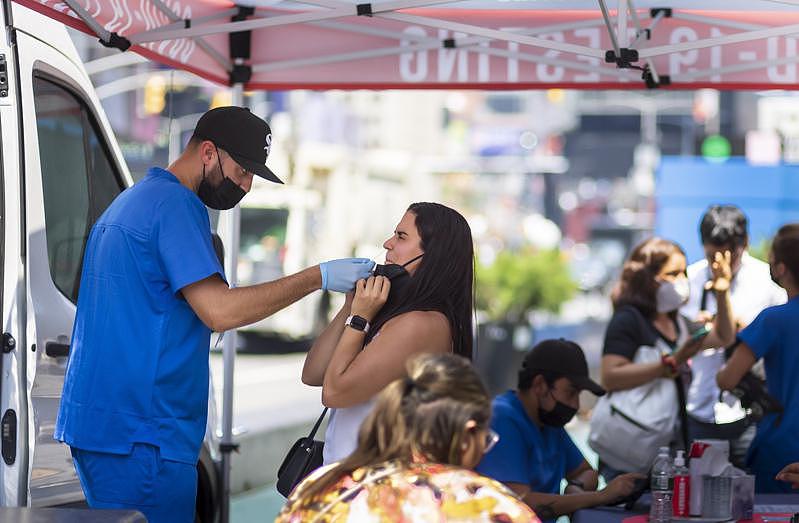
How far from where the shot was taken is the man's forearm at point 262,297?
3.49 m

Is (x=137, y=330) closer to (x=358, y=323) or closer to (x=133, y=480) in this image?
(x=133, y=480)

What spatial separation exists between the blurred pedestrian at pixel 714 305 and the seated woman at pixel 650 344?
0.91 ft

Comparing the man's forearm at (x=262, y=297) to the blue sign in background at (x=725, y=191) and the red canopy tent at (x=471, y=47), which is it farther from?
the blue sign in background at (x=725, y=191)

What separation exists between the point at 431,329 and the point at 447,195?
63.8m

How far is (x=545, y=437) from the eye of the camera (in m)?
4.39

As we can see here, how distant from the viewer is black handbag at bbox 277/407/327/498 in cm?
353

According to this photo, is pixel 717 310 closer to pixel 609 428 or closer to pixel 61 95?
pixel 609 428

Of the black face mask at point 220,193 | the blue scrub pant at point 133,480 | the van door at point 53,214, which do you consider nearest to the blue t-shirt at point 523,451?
the blue scrub pant at point 133,480

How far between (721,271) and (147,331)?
3.12 m

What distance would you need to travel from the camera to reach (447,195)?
6694 centimetres

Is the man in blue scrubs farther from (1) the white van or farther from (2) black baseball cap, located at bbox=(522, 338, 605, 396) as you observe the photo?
(2) black baseball cap, located at bbox=(522, 338, 605, 396)

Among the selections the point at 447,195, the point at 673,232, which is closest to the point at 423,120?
the point at 447,195

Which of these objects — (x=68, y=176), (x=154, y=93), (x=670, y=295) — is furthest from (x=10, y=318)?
(x=154, y=93)

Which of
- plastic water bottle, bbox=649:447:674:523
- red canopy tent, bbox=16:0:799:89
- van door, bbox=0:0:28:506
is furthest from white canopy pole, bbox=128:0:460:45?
plastic water bottle, bbox=649:447:674:523
